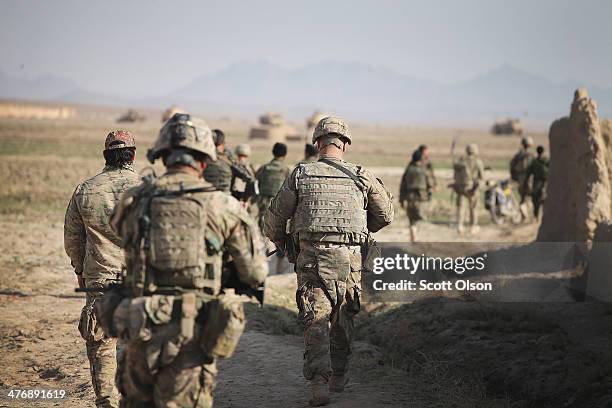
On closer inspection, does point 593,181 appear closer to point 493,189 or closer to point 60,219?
point 493,189

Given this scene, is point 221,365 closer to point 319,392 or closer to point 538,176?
point 319,392

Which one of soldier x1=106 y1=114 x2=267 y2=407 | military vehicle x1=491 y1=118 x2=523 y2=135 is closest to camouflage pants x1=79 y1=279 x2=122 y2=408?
soldier x1=106 y1=114 x2=267 y2=407

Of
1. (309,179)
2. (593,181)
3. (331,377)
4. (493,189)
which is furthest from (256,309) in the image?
(493,189)

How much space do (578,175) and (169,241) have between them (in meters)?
8.26

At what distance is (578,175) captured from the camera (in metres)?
11.0

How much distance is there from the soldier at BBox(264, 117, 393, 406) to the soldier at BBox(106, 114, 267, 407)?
5.76 ft

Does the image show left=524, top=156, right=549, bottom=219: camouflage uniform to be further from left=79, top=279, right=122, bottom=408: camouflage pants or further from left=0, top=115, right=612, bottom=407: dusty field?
left=79, top=279, right=122, bottom=408: camouflage pants

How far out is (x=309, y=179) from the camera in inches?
241

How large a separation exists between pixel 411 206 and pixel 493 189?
4.55 metres

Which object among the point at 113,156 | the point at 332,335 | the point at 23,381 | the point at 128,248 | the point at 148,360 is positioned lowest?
the point at 23,381

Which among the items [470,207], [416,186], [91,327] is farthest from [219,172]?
[470,207]

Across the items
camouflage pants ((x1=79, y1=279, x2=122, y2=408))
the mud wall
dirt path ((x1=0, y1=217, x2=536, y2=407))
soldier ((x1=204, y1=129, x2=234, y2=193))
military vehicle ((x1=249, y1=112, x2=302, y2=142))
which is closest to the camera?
camouflage pants ((x1=79, y1=279, x2=122, y2=408))

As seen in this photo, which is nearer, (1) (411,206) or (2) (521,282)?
(2) (521,282)

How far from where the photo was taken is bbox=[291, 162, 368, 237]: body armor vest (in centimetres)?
604
